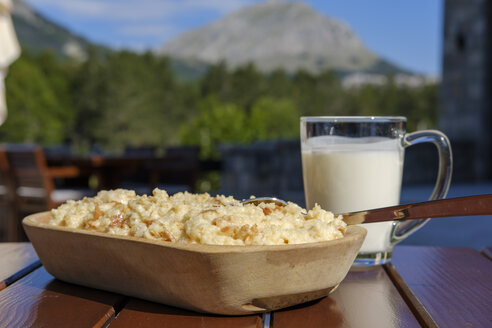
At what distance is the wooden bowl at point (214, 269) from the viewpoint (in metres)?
0.49

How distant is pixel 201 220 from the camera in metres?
0.55

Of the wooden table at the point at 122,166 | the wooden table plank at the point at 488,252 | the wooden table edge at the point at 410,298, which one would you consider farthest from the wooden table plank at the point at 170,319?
the wooden table at the point at 122,166

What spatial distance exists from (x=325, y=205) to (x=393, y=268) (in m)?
0.15

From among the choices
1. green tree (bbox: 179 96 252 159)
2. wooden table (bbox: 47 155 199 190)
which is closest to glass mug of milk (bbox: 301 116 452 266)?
wooden table (bbox: 47 155 199 190)

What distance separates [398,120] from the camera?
2.65ft

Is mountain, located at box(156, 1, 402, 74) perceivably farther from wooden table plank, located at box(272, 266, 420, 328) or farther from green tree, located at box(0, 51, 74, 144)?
wooden table plank, located at box(272, 266, 420, 328)

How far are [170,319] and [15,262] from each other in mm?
437

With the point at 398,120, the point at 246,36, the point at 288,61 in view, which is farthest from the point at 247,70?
the point at 246,36

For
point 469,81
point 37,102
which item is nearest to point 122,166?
point 469,81

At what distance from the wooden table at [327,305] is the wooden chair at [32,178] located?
2.20 meters

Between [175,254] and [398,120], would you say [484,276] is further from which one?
[175,254]

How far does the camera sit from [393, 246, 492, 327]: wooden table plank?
578 mm

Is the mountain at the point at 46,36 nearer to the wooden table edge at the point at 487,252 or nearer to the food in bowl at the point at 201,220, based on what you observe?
the wooden table edge at the point at 487,252

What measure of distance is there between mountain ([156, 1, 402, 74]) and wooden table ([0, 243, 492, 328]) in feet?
257
